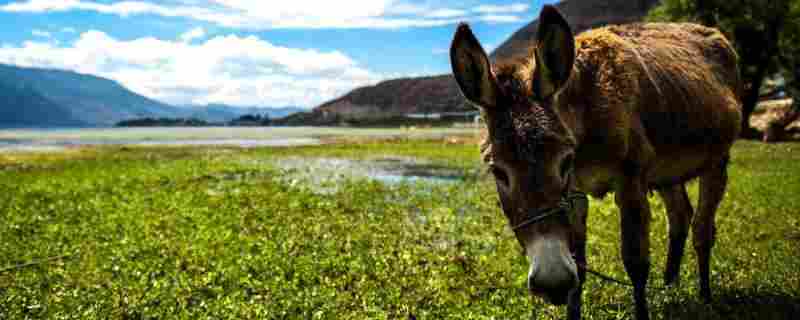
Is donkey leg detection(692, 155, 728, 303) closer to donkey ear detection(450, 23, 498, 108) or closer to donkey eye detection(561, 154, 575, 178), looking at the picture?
donkey eye detection(561, 154, 575, 178)

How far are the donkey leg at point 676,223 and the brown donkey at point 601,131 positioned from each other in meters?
0.02

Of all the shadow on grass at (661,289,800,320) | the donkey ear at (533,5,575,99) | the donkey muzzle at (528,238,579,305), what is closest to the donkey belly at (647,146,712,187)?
the shadow on grass at (661,289,800,320)

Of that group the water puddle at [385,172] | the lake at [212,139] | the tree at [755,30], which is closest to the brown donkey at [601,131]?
the water puddle at [385,172]

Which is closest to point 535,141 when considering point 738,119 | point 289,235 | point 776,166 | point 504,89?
point 504,89

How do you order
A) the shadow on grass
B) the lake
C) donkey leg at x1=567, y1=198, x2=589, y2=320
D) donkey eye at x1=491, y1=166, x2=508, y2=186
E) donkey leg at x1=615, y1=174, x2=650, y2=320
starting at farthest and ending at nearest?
the lake
the shadow on grass
donkey leg at x1=567, y1=198, x2=589, y2=320
donkey leg at x1=615, y1=174, x2=650, y2=320
donkey eye at x1=491, y1=166, x2=508, y2=186

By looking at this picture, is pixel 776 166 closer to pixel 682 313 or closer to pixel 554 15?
pixel 682 313

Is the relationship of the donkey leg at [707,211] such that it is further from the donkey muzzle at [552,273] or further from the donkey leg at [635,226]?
the donkey muzzle at [552,273]

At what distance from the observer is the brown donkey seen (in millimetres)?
3588

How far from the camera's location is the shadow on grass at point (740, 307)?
19.6ft

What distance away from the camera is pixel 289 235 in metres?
11.6

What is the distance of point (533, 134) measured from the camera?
11.8ft

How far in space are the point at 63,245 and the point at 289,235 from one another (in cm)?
473

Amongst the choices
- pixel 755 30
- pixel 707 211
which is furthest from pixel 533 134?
pixel 755 30

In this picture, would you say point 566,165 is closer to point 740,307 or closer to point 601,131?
point 601,131
